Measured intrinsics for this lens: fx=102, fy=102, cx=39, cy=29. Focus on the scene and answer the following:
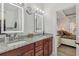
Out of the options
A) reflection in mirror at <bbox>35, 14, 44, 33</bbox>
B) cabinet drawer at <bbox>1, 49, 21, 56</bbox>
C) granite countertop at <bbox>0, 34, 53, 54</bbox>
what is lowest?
cabinet drawer at <bbox>1, 49, 21, 56</bbox>

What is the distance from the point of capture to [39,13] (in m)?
1.73

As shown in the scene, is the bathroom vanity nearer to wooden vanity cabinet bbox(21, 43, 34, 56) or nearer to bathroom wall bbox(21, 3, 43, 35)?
wooden vanity cabinet bbox(21, 43, 34, 56)

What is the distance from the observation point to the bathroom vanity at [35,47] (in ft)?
4.76

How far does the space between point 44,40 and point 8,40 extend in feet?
1.98

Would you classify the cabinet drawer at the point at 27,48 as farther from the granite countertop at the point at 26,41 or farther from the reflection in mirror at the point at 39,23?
the reflection in mirror at the point at 39,23

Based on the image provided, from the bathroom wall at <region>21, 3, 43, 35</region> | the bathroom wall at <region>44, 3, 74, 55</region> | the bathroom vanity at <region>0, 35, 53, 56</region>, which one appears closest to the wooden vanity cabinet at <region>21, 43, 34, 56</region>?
the bathroom vanity at <region>0, 35, 53, 56</region>

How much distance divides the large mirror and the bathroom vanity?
10.0 inches

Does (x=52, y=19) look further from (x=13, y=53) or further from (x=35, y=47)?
(x=13, y=53)

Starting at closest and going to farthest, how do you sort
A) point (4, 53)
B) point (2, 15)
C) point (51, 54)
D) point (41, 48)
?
1. point (4, 53)
2. point (2, 15)
3. point (51, 54)
4. point (41, 48)

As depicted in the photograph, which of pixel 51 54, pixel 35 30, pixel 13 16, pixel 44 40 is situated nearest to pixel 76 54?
pixel 51 54

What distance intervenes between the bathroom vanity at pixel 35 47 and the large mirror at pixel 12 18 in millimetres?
253

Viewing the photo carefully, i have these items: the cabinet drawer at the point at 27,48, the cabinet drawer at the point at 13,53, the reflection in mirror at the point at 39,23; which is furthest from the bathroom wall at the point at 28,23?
the cabinet drawer at the point at 13,53

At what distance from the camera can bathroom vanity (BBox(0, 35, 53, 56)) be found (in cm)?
145

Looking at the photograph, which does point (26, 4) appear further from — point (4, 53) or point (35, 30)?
point (4, 53)
